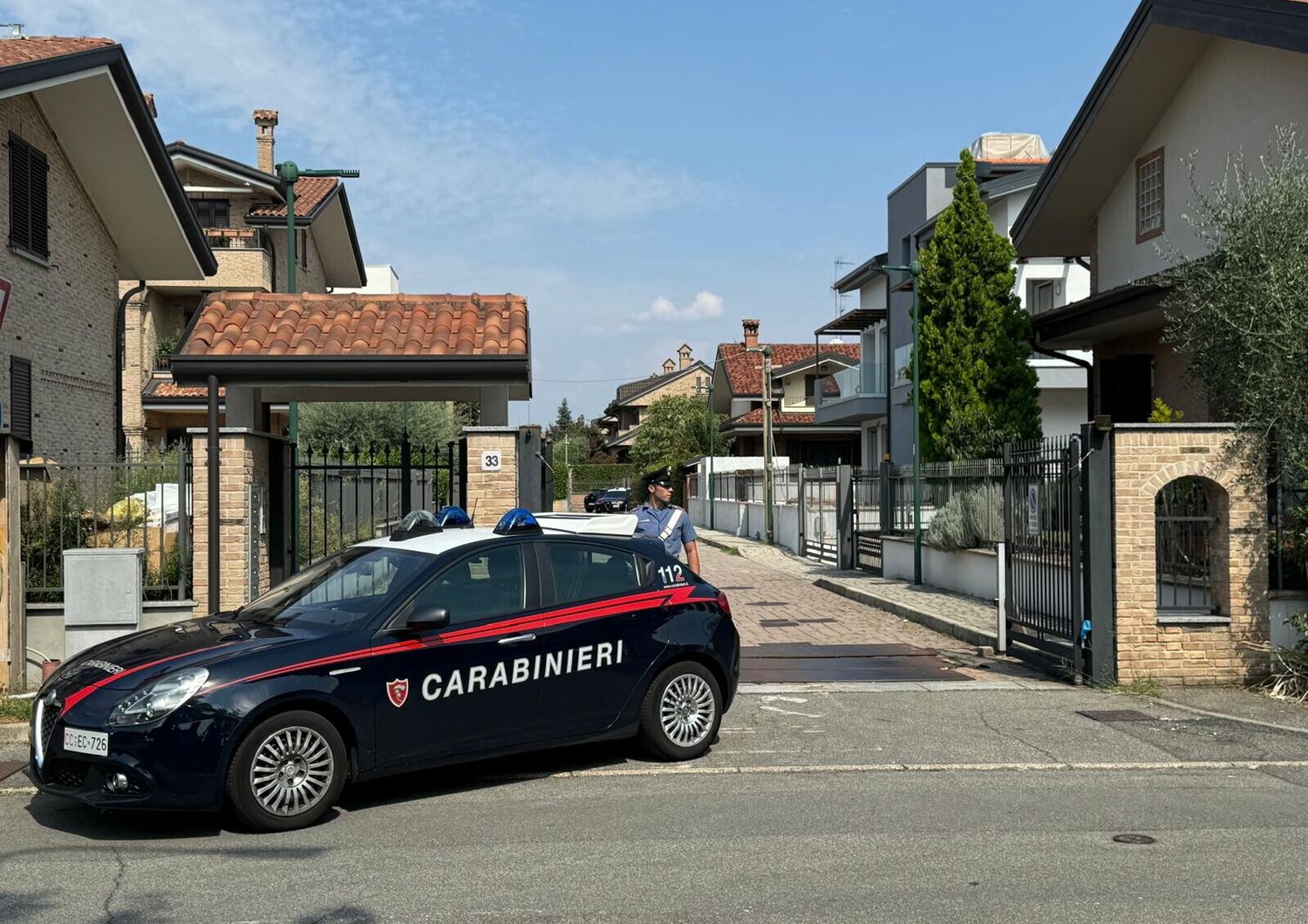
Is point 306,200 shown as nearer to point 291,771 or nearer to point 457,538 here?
point 457,538

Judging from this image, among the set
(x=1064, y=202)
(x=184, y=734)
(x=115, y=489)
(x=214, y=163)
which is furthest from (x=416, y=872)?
(x=214, y=163)

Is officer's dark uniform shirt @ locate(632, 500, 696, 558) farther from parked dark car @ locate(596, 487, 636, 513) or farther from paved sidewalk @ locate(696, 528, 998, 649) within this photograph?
parked dark car @ locate(596, 487, 636, 513)

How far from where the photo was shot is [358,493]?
14930 millimetres

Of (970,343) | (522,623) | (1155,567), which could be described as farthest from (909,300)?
(522,623)

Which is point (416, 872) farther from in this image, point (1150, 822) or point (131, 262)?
point (131, 262)

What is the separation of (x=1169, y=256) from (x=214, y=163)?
25.0 m

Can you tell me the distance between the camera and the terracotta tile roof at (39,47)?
1523 cm

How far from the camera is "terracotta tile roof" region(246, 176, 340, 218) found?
108ft

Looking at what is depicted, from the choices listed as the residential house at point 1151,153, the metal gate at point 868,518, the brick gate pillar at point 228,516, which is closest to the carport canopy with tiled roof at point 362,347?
the brick gate pillar at point 228,516

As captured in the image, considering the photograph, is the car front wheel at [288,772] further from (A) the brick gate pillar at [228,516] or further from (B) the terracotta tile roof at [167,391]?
(B) the terracotta tile roof at [167,391]

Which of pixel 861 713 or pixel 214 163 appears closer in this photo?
pixel 861 713

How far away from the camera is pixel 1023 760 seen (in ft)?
28.3

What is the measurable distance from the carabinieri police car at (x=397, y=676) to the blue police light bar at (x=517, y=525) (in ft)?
0.05

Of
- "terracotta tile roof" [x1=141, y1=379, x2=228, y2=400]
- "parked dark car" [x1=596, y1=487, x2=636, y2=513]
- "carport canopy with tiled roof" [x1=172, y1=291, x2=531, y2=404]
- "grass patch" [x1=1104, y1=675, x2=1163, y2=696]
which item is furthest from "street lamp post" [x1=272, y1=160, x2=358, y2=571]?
"parked dark car" [x1=596, y1=487, x2=636, y2=513]
